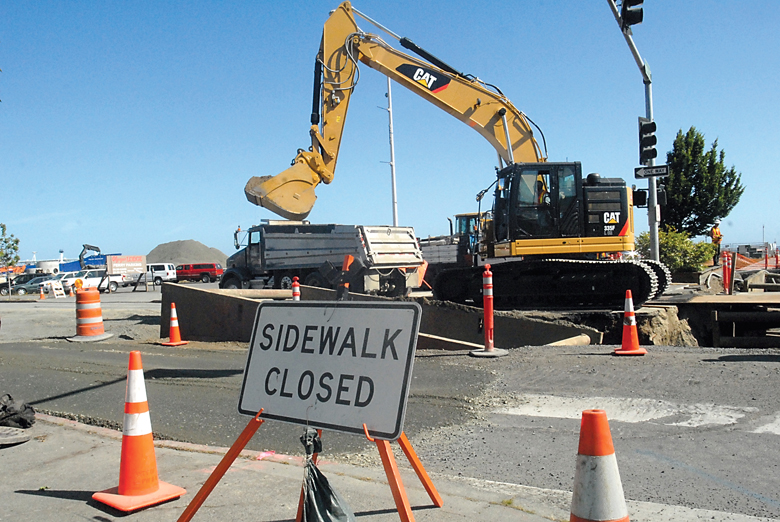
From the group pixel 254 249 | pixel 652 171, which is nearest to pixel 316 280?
pixel 254 249

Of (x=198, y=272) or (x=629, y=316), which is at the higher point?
(x=198, y=272)

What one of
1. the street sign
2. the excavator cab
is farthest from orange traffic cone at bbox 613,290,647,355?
the street sign

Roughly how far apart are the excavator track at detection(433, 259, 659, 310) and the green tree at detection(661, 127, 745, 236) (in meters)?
29.6

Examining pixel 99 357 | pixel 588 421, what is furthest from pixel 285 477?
pixel 99 357

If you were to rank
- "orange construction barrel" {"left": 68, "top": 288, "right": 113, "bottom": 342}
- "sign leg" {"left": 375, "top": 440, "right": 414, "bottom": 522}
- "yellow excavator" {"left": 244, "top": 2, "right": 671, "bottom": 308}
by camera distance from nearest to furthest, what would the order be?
"sign leg" {"left": 375, "top": 440, "right": 414, "bottom": 522} → "orange construction barrel" {"left": 68, "top": 288, "right": 113, "bottom": 342} → "yellow excavator" {"left": 244, "top": 2, "right": 671, "bottom": 308}

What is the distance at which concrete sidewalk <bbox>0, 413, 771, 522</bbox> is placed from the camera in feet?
11.3

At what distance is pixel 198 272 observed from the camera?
56.7m

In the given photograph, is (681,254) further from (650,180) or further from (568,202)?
(568,202)

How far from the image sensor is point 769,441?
4.65m

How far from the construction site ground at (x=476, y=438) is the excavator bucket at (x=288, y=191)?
586 centimetres

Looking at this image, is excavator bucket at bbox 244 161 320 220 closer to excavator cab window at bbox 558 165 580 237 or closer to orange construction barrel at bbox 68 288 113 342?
orange construction barrel at bbox 68 288 113 342

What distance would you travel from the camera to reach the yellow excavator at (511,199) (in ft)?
42.6

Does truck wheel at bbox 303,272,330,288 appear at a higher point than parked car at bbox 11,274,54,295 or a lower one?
higher

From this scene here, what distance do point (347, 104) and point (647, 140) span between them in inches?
289
